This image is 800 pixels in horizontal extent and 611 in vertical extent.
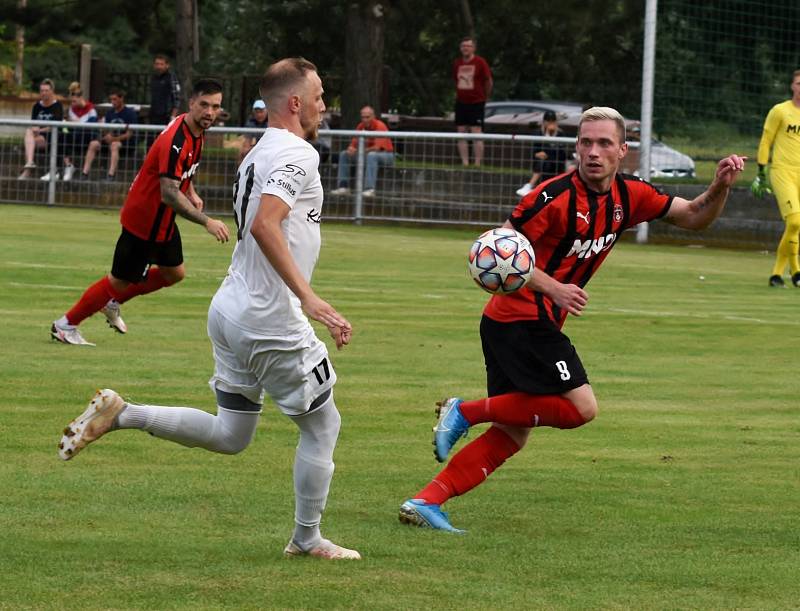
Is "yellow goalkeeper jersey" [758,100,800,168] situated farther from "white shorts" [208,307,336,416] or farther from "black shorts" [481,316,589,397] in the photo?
"white shorts" [208,307,336,416]

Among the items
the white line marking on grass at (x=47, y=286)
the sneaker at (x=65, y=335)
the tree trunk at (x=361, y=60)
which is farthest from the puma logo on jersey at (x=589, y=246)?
the tree trunk at (x=361, y=60)


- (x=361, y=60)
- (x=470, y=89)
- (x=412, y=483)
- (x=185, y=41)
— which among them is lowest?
(x=412, y=483)

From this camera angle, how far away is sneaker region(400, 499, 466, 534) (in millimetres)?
6500

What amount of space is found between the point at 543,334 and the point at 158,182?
229 inches

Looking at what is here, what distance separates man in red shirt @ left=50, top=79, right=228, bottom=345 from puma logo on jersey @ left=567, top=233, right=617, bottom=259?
5.28 metres

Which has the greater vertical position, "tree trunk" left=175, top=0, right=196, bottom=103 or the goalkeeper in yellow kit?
"tree trunk" left=175, top=0, right=196, bottom=103

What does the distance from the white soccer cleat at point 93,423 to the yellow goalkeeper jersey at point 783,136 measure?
1231 cm

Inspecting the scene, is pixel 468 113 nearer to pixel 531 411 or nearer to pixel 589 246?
pixel 589 246

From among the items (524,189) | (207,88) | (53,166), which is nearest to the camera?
(207,88)

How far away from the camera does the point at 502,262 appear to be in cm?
645

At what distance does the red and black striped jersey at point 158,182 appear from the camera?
11789mm

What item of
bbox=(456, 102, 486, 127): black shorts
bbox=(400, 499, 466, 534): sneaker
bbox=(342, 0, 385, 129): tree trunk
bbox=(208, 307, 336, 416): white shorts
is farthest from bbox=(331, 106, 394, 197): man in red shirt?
bbox=(208, 307, 336, 416): white shorts

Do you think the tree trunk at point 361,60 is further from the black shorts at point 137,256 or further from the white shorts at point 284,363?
the white shorts at point 284,363

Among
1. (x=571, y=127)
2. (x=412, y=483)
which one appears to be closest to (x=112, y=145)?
(x=571, y=127)
